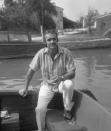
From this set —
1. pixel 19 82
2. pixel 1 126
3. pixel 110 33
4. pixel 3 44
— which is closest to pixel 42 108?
pixel 1 126

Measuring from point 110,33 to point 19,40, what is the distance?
21026 millimetres

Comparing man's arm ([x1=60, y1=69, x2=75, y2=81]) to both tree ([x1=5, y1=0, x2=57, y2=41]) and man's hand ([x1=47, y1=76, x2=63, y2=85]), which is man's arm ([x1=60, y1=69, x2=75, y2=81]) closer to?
man's hand ([x1=47, y1=76, x2=63, y2=85])

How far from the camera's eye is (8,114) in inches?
201

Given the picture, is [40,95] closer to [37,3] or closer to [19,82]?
[19,82]

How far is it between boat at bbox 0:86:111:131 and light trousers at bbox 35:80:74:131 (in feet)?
0.38

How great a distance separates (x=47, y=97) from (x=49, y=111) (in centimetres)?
48

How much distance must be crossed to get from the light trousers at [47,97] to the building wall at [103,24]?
43.4 metres

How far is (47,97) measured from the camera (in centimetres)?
454

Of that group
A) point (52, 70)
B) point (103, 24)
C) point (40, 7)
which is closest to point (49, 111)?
point (52, 70)

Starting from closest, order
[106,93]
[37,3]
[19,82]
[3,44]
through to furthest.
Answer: [106,93] < [19,82] < [3,44] < [37,3]

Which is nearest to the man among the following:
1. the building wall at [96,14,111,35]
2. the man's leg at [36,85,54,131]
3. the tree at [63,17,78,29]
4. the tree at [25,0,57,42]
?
the man's leg at [36,85,54,131]

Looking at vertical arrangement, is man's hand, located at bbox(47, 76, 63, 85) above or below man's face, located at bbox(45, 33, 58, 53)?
below

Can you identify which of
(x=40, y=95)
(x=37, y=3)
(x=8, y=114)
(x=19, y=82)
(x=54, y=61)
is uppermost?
(x=37, y=3)

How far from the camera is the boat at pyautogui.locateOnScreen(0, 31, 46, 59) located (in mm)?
21031
